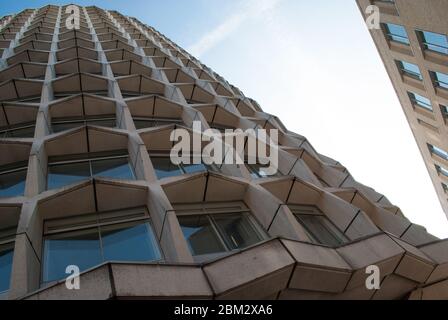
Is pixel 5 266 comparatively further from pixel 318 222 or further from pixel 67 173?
pixel 318 222

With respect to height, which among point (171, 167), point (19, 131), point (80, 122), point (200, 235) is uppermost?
point (171, 167)

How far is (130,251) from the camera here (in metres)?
8.52

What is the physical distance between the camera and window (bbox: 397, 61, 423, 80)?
79.0 feet

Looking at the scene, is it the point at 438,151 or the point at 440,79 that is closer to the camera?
the point at 440,79

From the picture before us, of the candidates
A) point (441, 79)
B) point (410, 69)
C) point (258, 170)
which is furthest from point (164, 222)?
point (410, 69)

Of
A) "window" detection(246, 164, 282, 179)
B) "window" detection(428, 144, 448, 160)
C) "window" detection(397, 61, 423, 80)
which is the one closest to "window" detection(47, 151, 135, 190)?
"window" detection(246, 164, 282, 179)

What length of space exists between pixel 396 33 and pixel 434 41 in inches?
152

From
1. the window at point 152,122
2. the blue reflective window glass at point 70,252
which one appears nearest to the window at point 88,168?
the blue reflective window glass at point 70,252

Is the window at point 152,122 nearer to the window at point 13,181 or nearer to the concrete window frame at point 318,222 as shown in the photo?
the window at point 13,181

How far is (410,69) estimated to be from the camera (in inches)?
982

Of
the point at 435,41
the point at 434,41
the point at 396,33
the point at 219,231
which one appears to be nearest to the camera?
the point at 219,231

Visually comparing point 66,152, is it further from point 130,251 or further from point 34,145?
point 130,251
